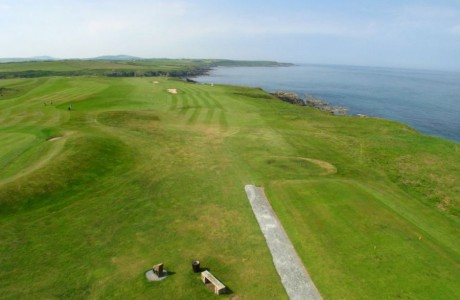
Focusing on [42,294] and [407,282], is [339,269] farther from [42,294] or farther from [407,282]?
[42,294]

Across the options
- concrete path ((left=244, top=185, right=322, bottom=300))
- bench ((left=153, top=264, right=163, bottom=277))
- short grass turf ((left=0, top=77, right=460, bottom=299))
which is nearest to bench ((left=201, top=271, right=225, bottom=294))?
short grass turf ((left=0, top=77, right=460, bottom=299))

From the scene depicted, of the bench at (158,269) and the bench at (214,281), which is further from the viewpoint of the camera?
the bench at (158,269)

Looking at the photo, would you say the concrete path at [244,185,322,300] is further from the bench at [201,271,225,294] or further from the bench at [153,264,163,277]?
the bench at [153,264,163,277]

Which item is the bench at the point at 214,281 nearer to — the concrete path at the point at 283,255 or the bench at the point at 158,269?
the bench at the point at 158,269

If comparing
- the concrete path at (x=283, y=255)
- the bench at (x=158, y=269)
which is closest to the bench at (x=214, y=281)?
the bench at (x=158, y=269)

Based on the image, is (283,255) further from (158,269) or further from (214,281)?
(158,269)

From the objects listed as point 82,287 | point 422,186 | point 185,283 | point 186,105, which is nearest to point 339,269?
point 185,283
